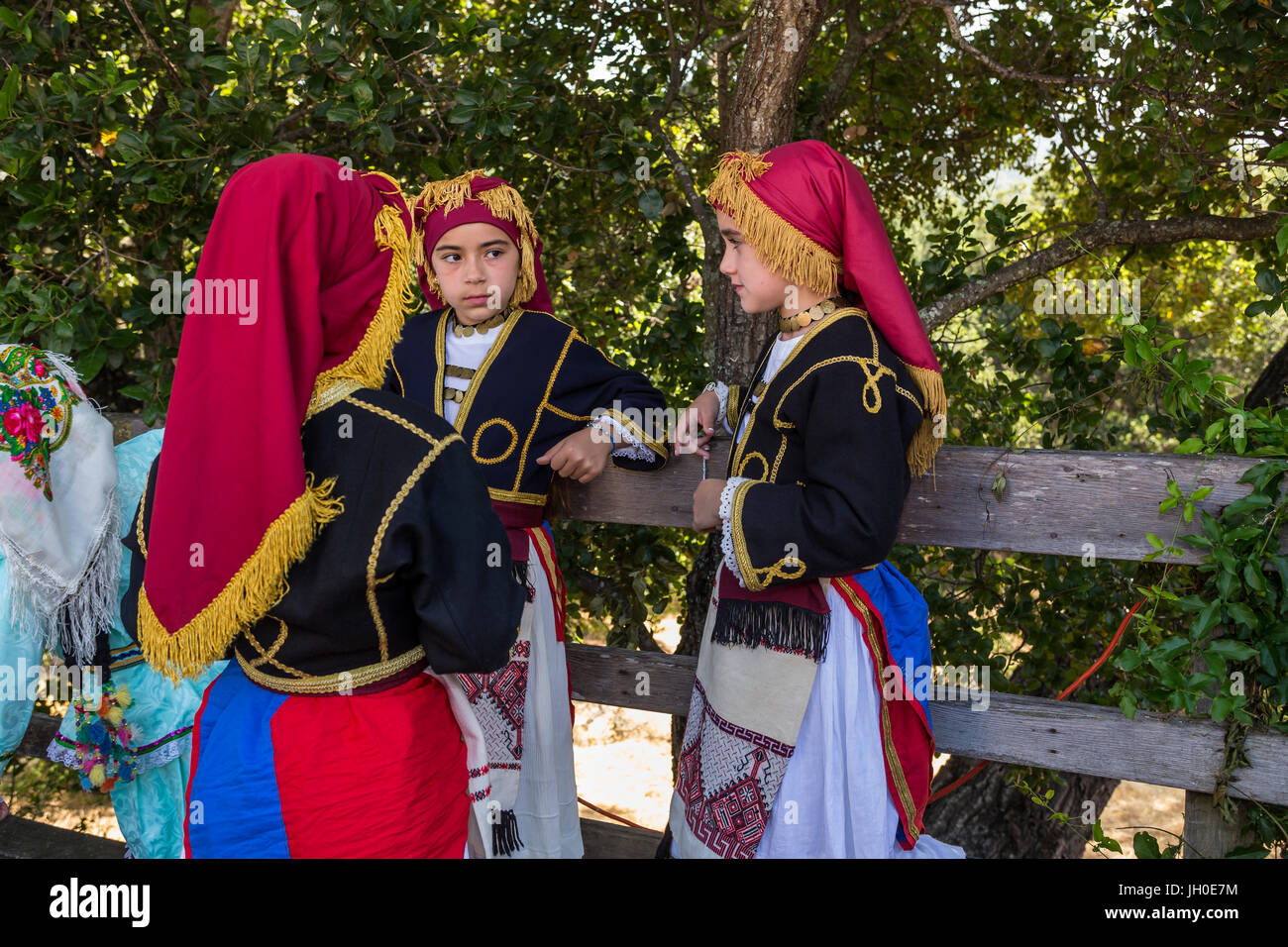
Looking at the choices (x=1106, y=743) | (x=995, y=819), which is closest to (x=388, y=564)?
(x=1106, y=743)

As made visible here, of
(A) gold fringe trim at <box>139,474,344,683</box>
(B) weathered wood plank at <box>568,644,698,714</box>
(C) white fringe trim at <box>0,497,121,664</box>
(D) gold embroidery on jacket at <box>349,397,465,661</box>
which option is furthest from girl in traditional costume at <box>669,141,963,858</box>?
(C) white fringe trim at <box>0,497,121,664</box>

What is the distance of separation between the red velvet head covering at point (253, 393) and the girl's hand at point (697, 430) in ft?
3.14

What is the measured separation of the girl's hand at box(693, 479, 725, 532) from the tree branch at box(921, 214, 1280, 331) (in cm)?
142

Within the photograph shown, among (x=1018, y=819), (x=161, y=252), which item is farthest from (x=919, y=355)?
(x=1018, y=819)

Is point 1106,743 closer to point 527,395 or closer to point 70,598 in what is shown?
point 527,395

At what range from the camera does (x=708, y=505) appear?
84.8 inches

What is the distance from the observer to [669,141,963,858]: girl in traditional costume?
6.44 feet

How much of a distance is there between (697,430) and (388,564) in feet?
3.38

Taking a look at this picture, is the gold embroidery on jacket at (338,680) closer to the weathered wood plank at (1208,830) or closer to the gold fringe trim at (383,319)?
the gold fringe trim at (383,319)

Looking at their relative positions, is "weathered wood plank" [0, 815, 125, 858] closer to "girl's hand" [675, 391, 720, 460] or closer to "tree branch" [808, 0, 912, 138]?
"girl's hand" [675, 391, 720, 460]

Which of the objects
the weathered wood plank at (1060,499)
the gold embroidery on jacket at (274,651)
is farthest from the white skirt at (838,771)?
the gold embroidery on jacket at (274,651)

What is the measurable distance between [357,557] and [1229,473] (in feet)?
5.65

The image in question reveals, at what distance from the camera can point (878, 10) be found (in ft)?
14.4
